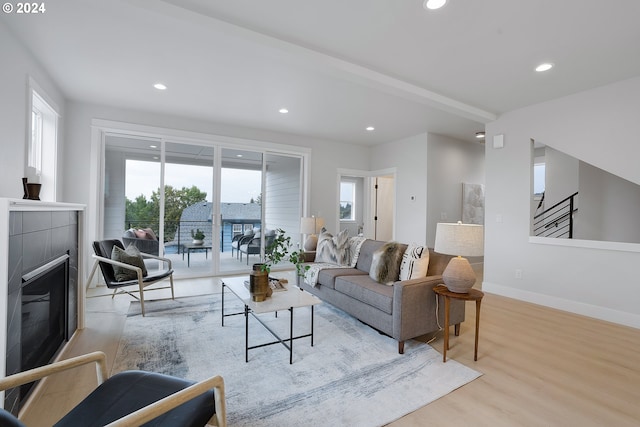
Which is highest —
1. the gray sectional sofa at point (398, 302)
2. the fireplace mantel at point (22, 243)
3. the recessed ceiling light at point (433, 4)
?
the recessed ceiling light at point (433, 4)

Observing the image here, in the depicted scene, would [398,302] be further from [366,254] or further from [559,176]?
[559,176]

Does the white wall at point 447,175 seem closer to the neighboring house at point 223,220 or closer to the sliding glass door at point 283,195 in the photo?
the sliding glass door at point 283,195

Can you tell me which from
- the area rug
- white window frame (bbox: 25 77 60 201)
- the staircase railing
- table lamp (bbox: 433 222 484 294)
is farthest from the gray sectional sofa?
white window frame (bbox: 25 77 60 201)

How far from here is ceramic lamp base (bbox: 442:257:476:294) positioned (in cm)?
226

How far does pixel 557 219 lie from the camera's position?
5.32 meters

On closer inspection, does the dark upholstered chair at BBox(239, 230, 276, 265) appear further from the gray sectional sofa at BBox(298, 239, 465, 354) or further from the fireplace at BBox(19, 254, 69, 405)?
the fireplace at BBox(19, 254, 69, 405)

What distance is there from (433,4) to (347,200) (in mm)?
5387

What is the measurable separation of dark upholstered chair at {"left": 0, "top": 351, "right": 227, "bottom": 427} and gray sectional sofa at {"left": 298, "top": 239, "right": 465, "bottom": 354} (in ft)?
5.32

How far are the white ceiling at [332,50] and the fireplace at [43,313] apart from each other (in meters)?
1.94

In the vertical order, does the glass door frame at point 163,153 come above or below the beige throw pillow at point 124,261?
above

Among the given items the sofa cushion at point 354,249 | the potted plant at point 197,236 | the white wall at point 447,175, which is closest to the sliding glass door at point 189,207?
the potted plant at point 197,236

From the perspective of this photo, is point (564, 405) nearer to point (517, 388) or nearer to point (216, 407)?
point (517, 388)

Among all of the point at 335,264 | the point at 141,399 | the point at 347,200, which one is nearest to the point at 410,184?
the point at 347,200

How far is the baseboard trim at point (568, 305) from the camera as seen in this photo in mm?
3141
